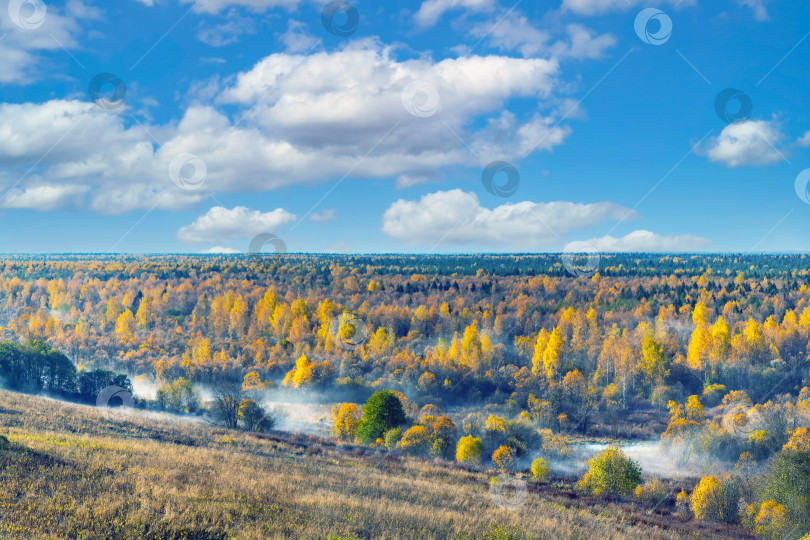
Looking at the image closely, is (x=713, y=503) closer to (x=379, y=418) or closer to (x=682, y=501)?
(x=682, y=501)

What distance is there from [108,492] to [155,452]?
831 cm

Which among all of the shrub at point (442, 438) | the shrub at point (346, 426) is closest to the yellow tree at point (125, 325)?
the shrub at point (346, 426)

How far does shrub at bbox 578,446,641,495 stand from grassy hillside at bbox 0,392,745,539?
50.1 ft

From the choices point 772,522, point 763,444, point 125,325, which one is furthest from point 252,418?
point 125,325

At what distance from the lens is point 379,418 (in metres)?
54.8

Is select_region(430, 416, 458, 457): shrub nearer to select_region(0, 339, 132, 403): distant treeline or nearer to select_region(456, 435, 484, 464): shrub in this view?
select_region(456, 435, 484, 464): shrub

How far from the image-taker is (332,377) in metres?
96.2

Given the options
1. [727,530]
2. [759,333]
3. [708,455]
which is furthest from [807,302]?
[727,530]

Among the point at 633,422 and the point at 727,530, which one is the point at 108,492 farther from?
the point at 633,422

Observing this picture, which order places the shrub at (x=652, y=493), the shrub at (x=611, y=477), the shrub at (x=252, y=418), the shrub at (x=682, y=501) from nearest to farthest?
the shrub at (x=611, y=477)
the shrub at (x=682, y=501)
the shrub at (x=652, y=493)
the shrub at (x=252, y=418)

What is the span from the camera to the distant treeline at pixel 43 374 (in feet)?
240

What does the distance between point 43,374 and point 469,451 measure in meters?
68.0

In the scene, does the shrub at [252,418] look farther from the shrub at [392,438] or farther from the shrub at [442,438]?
the shrub at [442,438]

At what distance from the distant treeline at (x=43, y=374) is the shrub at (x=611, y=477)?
6834 cm
